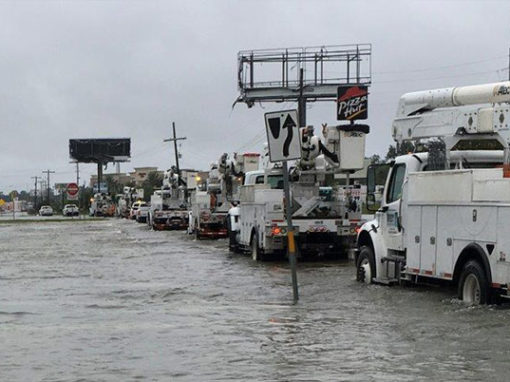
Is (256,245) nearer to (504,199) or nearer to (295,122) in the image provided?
(295,122)

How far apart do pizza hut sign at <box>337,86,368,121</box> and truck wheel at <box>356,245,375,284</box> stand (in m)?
27.1

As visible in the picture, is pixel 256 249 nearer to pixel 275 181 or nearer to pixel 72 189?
pixel 275 181

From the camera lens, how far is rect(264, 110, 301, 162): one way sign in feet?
48.8

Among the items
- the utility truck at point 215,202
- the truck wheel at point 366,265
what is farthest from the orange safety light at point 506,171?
the utility truck at point 215,202

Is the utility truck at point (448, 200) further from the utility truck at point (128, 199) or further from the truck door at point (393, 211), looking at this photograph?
the utility truck at point (128, 199)

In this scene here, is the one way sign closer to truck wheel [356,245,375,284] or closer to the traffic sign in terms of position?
truck wheel [356,245,375,284]

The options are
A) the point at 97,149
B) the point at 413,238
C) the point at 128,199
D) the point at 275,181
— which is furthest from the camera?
the point at 97,149

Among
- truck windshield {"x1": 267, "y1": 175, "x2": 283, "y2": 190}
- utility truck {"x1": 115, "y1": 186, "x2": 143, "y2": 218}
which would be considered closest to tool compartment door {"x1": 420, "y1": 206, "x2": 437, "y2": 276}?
truck windshield {"x1": 267, "y1": 175, "x2": 283, "y2": 190}

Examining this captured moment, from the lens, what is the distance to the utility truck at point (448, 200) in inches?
509

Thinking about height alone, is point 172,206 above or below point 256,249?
above

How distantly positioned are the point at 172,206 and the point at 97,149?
105967 millimetres

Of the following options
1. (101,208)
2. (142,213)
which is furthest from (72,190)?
(101,208)

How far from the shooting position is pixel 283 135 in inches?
590

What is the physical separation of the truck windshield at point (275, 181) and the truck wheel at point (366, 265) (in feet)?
30.6
